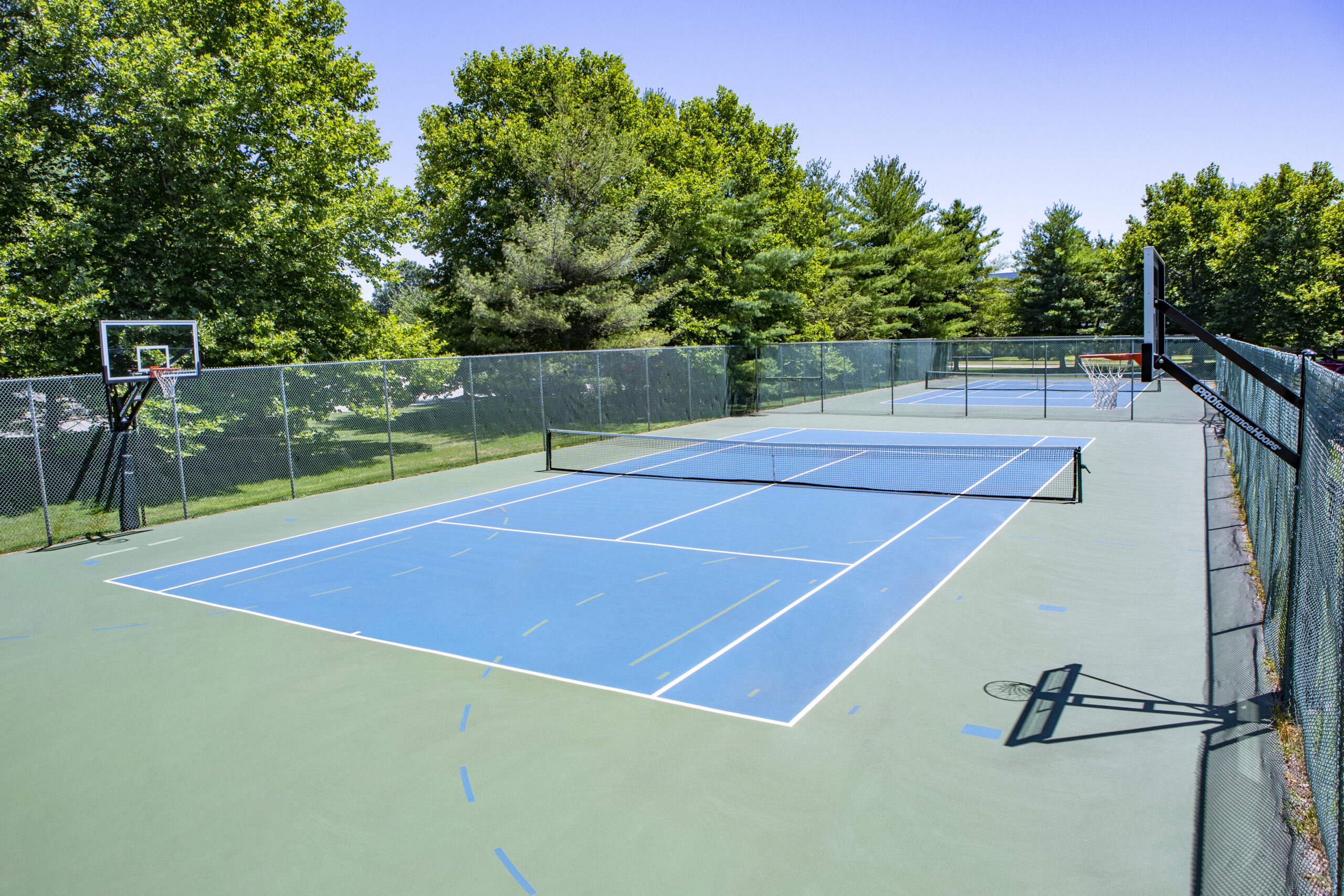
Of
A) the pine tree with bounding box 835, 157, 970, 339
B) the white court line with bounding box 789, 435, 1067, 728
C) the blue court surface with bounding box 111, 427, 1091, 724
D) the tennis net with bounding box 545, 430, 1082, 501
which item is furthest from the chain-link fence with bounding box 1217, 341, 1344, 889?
the pine tree with bounding box 835, 157, 970, 339

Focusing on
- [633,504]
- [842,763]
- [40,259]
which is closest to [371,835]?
[842,763]

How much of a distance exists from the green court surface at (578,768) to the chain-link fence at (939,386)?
67.6 ft

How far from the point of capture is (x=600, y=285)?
27.9m

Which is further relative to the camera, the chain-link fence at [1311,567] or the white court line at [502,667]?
the white court line at [502,667]

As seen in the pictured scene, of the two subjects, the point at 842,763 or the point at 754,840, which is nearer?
the point at 754,840

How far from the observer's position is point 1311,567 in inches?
221

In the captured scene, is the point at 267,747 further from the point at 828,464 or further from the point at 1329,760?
the point at 828,464

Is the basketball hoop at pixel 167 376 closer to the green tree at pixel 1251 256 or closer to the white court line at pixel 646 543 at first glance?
the white court line at pixel 646 543

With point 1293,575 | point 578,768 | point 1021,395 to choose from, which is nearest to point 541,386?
point 578,768

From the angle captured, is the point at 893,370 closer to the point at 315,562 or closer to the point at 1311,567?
the point at 315,562

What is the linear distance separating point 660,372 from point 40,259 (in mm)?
16900

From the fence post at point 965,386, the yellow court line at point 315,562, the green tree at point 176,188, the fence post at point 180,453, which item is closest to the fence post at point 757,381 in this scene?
the fence post at point 965,386

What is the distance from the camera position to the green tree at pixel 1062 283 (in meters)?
58.5

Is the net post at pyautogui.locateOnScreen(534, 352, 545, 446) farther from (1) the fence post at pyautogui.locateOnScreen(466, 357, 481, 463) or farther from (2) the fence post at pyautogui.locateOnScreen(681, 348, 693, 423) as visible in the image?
(2) the fence post at pyautogui.locateOnScreen(681, 348, 693, 423)
